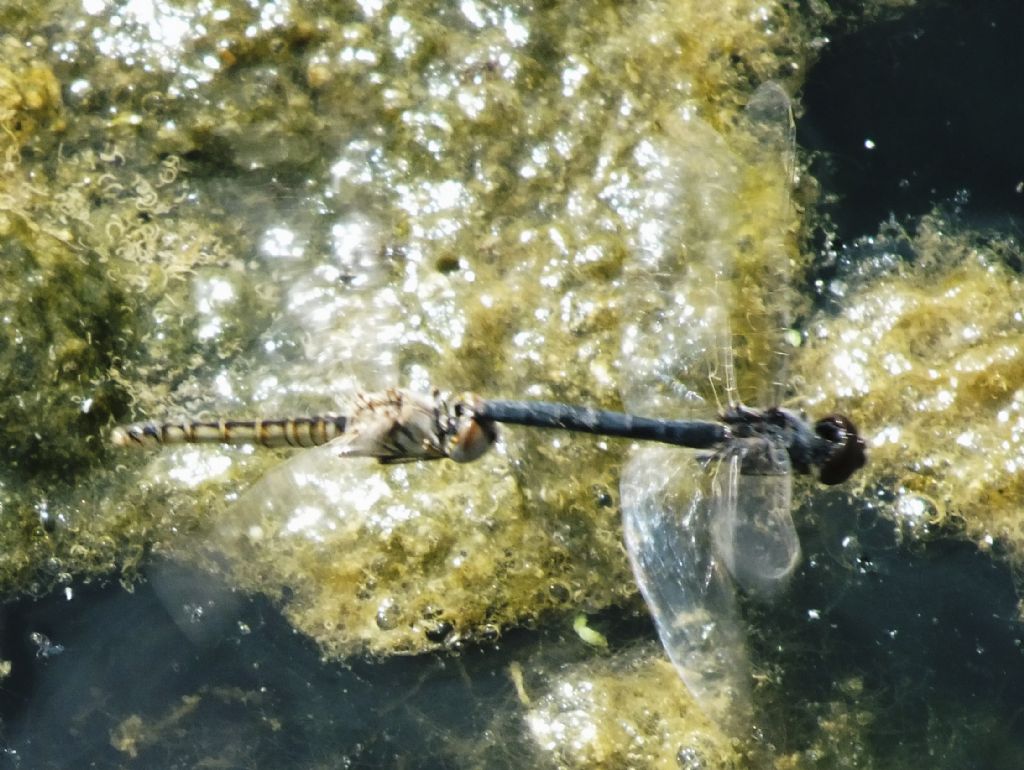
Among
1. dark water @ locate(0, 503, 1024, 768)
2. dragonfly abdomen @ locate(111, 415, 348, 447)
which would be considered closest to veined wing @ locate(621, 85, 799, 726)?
dark water @ locate(0, 503, 1024, 768)

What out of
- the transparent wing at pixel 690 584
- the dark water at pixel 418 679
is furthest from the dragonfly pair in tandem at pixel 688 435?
the dark water at pixel 418 679

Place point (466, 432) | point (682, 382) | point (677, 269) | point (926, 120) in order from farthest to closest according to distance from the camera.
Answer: point (926, 120) < point (677, 269) < point (682, 382) < point (466, 432)

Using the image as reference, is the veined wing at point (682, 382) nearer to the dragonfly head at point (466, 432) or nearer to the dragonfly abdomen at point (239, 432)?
the dragonfly head at point (466, 432)

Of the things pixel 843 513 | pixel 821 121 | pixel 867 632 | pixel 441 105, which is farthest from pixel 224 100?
pixel 867 632

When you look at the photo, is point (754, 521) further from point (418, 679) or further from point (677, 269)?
point (418, 679)

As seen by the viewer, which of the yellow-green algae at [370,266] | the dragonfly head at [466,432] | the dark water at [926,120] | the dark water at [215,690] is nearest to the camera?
the dragonfly head at [466,432]

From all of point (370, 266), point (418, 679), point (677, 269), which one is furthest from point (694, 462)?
point (370, 266)
